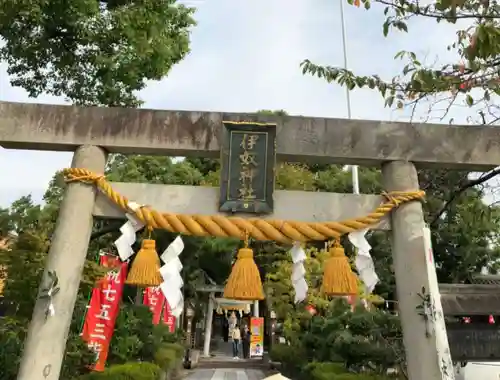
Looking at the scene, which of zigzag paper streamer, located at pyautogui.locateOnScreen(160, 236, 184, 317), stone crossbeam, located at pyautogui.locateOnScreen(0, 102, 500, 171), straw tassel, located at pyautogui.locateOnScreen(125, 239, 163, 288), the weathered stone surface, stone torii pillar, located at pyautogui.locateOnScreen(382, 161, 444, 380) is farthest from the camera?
the weathered stone surface

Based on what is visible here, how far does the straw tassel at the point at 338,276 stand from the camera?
416 cm

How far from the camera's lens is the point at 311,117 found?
456 centimetres

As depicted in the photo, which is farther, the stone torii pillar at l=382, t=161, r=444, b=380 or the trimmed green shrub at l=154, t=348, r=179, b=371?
the trimmed green shrub at l=154, t=348, r=179, b=371

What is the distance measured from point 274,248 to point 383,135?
44.3 feet

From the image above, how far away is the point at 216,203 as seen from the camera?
4387 millimetres

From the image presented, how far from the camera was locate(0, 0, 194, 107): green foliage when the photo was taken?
7.71 meters

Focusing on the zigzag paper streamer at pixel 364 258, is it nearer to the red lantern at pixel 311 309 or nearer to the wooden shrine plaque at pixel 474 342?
the wooden shrine plaque at pixel 474 342

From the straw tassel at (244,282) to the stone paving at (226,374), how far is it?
11.2m

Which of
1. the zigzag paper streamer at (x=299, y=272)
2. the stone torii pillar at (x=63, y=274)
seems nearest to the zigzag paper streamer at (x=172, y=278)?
the stone torii pillar at (x=63, y=274)

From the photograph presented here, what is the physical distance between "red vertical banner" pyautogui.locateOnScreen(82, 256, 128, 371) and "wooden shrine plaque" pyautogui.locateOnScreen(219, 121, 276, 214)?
488cm

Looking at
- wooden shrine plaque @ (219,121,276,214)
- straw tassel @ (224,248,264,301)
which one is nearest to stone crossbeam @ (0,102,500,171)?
wooden shrine plaque @ (219,121,276,214)

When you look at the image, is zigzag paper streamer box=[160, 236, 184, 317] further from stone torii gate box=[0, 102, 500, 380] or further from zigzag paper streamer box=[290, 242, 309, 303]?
zigzag paper streamer box=[290, 242, 309, 303]

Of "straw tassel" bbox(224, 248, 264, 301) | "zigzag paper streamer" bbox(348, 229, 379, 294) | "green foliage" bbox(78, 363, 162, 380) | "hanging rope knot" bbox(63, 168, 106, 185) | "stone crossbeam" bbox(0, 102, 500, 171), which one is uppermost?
"stone crossbeam" bbox(0, 102, 500, 171)

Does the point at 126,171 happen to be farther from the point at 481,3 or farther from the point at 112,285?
the point at 481,3
